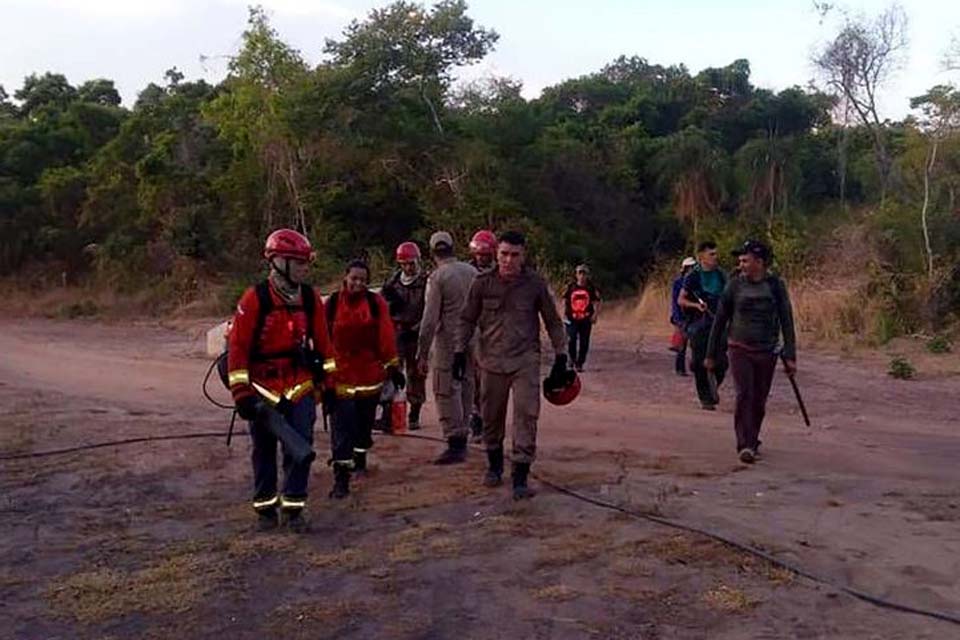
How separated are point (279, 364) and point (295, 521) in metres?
0.98

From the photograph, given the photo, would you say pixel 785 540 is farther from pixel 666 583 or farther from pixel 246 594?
pixel 246 594

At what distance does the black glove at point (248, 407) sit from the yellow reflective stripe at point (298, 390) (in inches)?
8.2

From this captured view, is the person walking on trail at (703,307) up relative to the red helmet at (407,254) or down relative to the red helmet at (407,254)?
down

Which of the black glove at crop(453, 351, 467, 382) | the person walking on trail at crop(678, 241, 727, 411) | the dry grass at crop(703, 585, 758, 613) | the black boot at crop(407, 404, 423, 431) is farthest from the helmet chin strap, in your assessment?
the person walking on trail at crop(678, 241, 727, 411)

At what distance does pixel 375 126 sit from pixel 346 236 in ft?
9.79

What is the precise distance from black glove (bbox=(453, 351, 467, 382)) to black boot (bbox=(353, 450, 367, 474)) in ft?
3.09

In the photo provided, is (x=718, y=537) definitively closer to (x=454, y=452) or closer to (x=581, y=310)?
(x=454, y=452)

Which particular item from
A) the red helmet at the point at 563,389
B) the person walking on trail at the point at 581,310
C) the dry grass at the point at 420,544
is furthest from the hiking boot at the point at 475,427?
the person walking on trail at the point at 581,310

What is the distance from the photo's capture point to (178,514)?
7.95 meters

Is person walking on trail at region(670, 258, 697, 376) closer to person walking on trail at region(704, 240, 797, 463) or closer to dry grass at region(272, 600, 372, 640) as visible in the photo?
person walking on trail at region(704, 240, 797, 463)

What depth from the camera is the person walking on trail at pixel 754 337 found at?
31.1ft

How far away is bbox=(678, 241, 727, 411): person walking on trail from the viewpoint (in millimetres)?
12715

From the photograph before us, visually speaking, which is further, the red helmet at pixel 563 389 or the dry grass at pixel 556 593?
the red helmet at pixel 563 389

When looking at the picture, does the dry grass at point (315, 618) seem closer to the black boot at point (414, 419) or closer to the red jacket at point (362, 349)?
the red jacket at point (362, 349)
